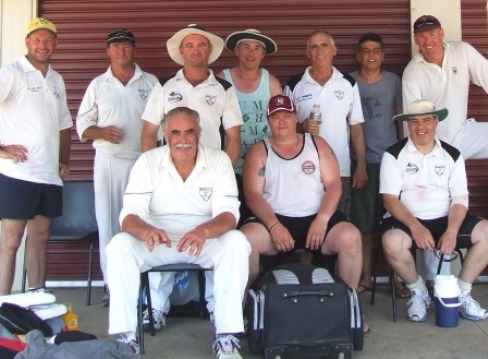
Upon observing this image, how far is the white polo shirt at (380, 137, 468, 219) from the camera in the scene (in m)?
4.04

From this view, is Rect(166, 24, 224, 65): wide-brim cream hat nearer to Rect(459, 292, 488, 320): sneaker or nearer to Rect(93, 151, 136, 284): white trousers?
Rect(93, 151, 136, 284): white trousers

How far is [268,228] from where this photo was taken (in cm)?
382

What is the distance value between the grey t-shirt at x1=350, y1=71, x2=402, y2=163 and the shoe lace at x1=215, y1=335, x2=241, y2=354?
6.23 feet

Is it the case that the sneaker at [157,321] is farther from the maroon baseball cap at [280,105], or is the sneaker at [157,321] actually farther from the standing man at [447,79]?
the standing man at [447,79]

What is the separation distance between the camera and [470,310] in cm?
390

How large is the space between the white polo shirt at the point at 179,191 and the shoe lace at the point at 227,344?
0.65m

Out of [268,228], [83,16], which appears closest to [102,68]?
[83,16]

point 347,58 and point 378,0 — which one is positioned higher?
point 378,0

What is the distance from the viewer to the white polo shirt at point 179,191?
3617 millimetres

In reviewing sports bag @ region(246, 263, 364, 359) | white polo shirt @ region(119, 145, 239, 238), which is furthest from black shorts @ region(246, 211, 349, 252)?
sports bag @ region(246, 263, 364, 359)

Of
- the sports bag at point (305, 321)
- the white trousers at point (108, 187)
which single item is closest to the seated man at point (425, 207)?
the sports bag at point (305, 321)

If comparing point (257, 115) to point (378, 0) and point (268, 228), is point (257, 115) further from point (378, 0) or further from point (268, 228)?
point (378, 0)

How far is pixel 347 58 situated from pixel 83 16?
78.9 inches

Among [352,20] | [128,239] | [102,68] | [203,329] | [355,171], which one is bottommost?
[203,329]
